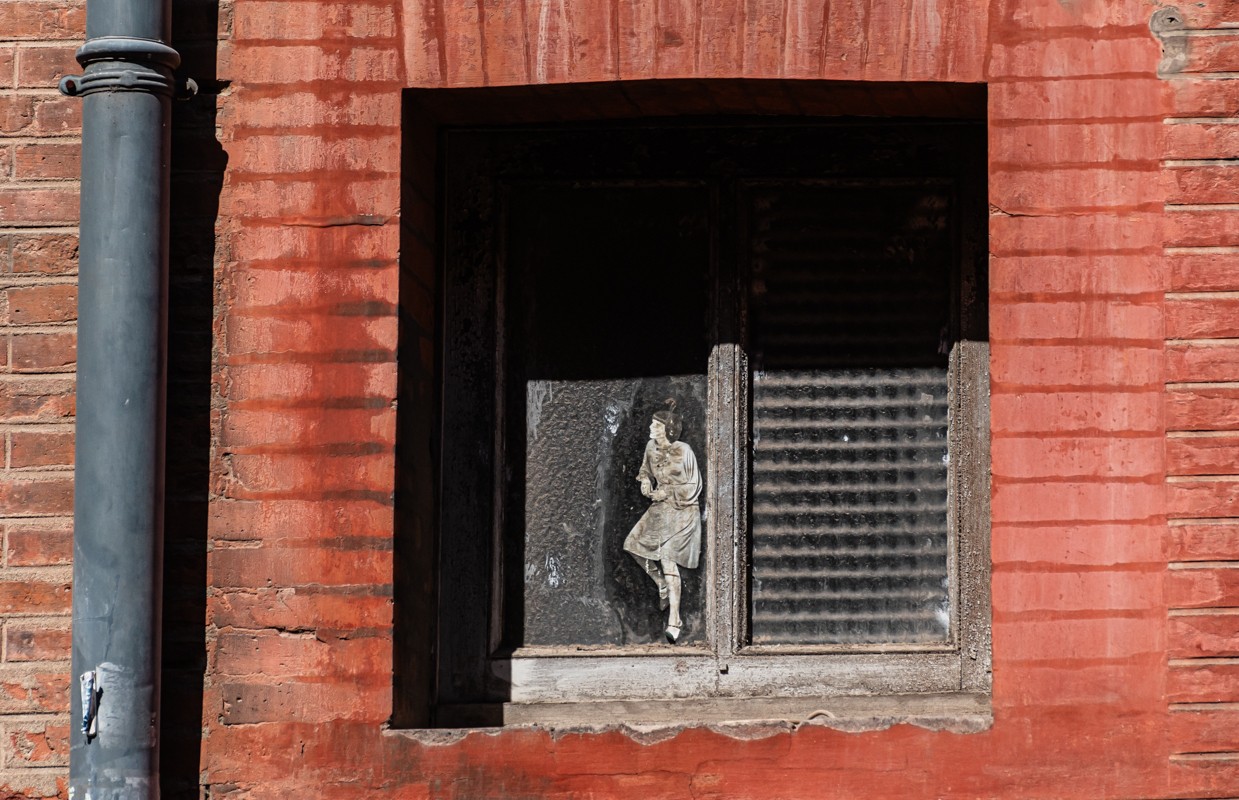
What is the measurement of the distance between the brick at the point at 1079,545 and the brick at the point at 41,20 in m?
2.54

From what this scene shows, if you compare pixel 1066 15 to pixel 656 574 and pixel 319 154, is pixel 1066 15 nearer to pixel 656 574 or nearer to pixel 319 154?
pixel 656 574

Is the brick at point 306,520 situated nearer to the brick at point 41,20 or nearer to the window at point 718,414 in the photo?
the window at point 718,414

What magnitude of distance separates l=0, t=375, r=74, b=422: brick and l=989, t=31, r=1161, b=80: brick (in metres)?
2.35

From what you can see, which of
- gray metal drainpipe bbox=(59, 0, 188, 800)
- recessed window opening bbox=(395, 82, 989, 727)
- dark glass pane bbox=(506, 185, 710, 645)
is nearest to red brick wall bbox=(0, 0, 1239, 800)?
gray metal drainpipe bbox=(59, 0, 188, 800)

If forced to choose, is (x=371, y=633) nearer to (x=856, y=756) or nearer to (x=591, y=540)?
(x=591, y=540)

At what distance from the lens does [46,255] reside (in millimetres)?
3459

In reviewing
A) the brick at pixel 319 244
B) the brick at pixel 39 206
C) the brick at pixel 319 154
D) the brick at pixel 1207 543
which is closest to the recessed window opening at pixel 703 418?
the brick at pixel 319 244

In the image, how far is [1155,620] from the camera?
3.26 m

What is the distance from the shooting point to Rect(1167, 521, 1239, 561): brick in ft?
10.8

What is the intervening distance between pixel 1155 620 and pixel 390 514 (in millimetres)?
1786

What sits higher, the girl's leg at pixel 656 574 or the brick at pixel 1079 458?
the brick at pixel 1079 458

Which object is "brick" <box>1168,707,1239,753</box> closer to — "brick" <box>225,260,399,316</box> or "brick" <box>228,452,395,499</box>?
"brick" <box>228,452,395,499</box>

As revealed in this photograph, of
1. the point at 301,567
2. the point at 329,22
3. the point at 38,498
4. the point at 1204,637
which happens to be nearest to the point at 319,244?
the point at 329,22

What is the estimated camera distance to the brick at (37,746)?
10.9ft
